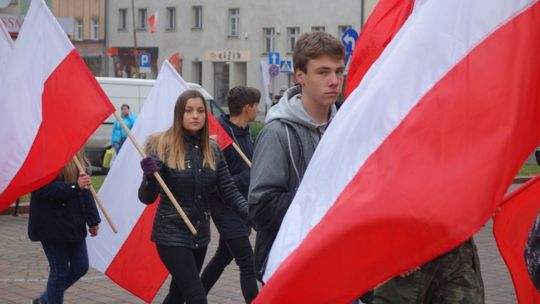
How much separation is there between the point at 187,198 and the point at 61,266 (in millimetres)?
1325

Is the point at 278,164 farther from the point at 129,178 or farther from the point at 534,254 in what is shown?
the point at 129,178

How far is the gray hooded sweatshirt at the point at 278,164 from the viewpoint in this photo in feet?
14.6

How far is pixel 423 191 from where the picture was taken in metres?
3.48

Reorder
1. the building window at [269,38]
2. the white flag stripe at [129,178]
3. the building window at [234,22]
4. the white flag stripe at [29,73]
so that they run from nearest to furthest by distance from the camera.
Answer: the white flag stripe at [29,73] < the white flag stripe at [129,178] < the building window at [269,38] < the building window at [234,22]

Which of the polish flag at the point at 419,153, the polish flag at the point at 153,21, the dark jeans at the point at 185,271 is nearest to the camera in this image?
the polish flag at the point at 419,153

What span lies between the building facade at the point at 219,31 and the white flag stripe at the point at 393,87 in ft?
145

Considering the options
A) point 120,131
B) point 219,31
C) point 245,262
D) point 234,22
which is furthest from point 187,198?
point 219,31

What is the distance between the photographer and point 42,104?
303 inches

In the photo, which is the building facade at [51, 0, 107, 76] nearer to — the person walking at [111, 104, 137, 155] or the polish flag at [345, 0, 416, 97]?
the person walking at [111, 104, 137, 155]

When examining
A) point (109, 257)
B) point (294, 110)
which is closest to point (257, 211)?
point (294, 110)

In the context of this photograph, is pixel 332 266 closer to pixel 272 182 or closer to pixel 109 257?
pixel 272 182

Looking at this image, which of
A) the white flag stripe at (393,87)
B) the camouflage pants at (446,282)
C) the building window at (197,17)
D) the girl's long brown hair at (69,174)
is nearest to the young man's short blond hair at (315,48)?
the white flag stripe at (393,87)

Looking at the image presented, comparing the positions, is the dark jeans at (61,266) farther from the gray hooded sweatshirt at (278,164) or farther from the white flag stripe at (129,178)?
the gray hooded sweatshirt at (278,164)

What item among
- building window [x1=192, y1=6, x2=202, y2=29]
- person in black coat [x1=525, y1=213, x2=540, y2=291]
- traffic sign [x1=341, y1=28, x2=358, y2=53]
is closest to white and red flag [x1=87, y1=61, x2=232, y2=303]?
person in black coat [x1=525, y1=213, x2=540, y2=291]
